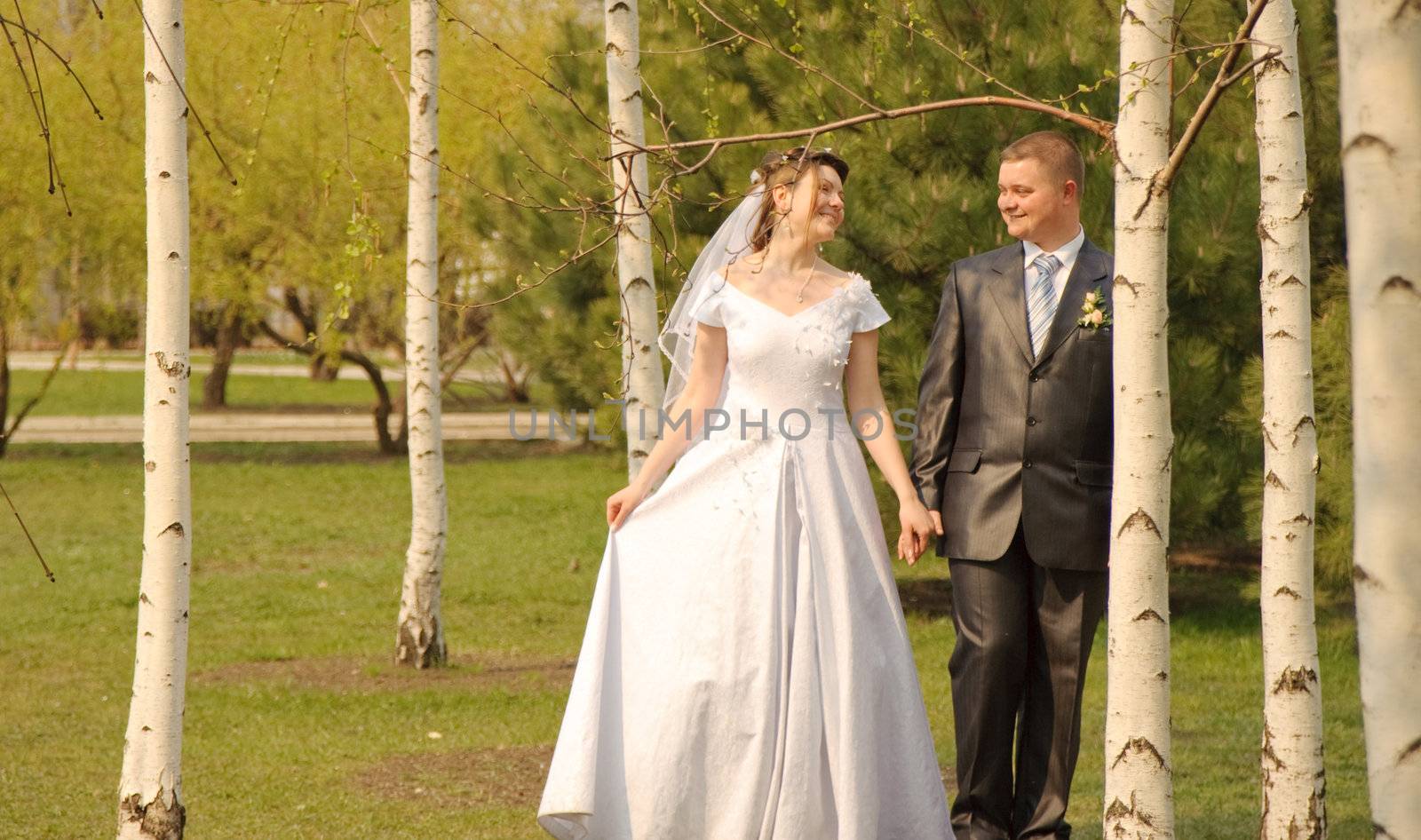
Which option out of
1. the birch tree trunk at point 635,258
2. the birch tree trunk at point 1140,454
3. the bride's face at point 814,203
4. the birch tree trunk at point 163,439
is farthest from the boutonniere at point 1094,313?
the birch tree trunk at point 163,439

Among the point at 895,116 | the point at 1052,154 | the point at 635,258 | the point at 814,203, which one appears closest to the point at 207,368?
the point at 635,258

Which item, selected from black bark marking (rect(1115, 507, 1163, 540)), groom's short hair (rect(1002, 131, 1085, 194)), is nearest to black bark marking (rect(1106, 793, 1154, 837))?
black bark marking (rect(1115, 507, 1163, 540))

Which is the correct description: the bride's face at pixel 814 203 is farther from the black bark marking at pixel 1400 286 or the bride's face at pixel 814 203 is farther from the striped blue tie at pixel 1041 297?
the black bark marking at pixel 1400 286

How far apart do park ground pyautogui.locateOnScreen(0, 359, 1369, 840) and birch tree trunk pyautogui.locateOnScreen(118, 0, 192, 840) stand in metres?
1.19

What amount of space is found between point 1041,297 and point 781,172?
83cm

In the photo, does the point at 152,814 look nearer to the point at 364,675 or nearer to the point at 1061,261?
the point at 1061,261

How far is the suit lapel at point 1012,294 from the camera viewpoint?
4469 millimetres

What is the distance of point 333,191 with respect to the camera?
62.7 feet

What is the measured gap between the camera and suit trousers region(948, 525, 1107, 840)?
4.43m

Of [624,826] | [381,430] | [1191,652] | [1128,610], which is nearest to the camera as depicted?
[1128,610]

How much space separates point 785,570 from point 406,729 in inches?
135

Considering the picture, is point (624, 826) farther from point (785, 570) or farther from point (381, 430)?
point (381, 430)

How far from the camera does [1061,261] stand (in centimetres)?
451

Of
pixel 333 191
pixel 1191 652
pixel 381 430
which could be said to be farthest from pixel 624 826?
pixel 381 430
